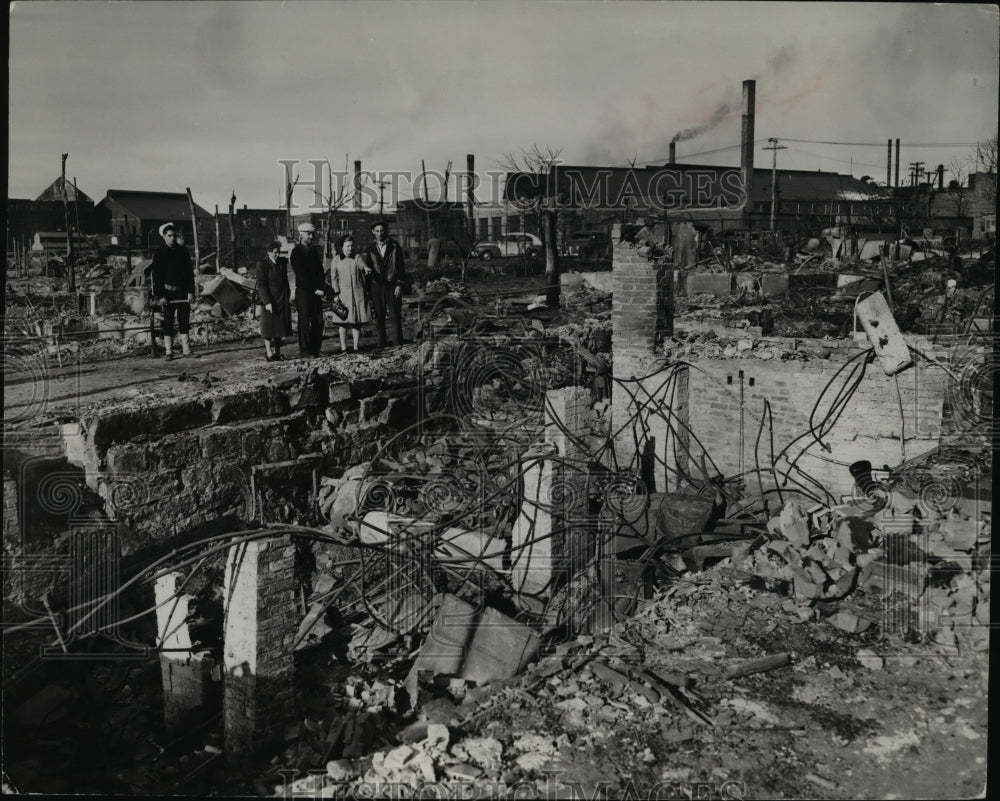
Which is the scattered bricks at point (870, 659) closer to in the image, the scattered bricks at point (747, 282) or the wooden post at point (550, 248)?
the wooden post at point (550, 248)

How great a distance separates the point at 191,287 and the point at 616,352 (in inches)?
201

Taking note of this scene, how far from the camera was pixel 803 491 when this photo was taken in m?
8.25

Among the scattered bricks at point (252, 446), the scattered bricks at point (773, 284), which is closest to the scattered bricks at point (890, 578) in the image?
the scattered bricks at point (252, 446)

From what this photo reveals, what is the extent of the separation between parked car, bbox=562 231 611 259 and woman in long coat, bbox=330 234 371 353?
1301 centimetres

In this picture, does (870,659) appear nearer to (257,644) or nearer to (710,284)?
(257,644)

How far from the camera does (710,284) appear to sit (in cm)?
1781

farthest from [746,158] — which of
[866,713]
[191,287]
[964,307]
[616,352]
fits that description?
[866,713]

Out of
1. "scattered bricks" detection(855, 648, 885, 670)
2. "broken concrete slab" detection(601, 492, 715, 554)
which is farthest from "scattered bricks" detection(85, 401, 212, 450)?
"scattered bricks" detection(855, 648, 885, 670)

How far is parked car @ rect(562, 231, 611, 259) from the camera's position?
74.5 ft

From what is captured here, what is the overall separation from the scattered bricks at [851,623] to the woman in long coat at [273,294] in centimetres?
677

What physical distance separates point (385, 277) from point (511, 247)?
14.4 m

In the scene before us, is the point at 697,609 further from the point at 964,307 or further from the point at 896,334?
the point at 964,307

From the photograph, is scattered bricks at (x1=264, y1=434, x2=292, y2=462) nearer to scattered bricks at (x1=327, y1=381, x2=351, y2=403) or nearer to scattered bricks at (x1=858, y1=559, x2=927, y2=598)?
scattered bricks at (x1=327, y1=381, x2=351, y2=403)

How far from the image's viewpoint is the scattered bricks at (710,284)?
17.7 meters
